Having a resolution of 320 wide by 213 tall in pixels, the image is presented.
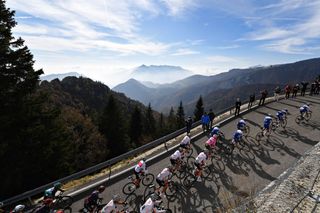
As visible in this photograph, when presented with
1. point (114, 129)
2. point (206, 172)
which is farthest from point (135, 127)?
point (206, 172)

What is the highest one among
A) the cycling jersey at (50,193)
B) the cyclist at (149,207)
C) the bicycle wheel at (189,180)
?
the cyclist at (149,207)

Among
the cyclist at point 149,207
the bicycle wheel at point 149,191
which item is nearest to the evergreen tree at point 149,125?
the bicycle wheel at point 149,191

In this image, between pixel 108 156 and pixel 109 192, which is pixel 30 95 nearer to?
pixel 109 192

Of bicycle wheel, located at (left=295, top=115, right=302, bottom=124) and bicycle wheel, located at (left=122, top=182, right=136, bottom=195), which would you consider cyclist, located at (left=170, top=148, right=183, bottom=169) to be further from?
bicycle wheel, located at (left=295, top=115, right=302, bottom=124)

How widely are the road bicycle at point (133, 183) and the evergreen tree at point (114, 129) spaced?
1295 inches

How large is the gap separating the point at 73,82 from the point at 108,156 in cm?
9878

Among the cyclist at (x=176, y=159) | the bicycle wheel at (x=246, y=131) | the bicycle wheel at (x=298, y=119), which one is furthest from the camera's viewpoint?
the bicycle wheel at (x=298, y=119)

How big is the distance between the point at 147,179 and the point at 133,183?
1.14 metres

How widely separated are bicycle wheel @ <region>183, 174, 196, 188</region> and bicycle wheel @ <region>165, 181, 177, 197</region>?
72 cm

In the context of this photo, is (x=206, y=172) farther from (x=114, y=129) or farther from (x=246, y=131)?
(x=114, y=129)

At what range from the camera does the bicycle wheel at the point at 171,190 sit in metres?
12.6

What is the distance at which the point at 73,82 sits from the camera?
134 m

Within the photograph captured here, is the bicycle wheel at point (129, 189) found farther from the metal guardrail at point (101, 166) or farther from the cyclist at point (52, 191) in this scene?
the cyclist at point (52, 191)

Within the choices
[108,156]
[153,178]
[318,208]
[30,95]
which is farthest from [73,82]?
[318,208]
